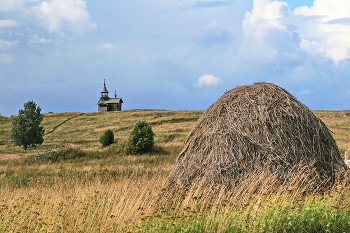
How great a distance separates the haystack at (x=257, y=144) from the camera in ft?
27.9

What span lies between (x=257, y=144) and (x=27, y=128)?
4425cm

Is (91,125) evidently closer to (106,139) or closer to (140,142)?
(106,139)

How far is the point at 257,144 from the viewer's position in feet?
28.2

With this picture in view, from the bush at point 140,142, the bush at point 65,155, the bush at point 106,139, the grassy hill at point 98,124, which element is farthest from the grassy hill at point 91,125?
the bush at point 65,155

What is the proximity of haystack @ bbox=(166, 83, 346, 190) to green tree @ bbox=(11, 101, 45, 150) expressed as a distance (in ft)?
139

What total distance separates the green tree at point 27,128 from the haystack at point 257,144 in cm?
4228

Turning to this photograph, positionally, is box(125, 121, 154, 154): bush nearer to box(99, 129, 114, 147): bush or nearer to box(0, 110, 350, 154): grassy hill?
box(99, 129, 114, 147): bush

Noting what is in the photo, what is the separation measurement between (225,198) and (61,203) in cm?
451

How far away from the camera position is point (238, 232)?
6.61 meters

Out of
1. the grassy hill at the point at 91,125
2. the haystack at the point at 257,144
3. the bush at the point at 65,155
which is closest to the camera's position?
the haystack at the point at 257,144

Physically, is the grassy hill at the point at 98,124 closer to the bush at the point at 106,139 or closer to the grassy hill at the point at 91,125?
the grassy hill at the point at 91,125

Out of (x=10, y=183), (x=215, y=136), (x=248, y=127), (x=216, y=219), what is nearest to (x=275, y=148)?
(x=248, y=127)

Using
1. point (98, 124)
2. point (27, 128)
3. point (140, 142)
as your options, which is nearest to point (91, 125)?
point (98, 124)

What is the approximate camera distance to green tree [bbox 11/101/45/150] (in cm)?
4581
